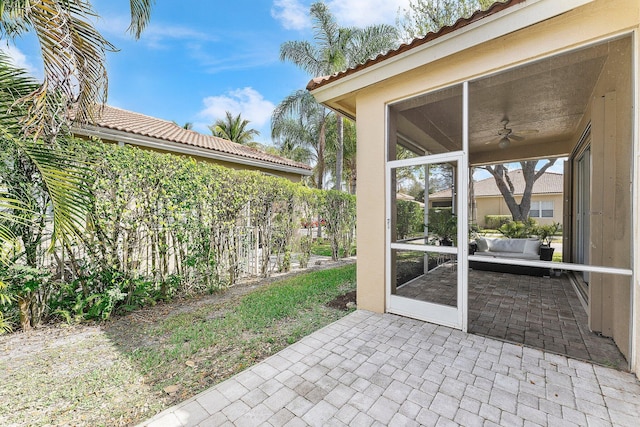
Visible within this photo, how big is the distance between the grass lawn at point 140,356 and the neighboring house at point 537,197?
19.4 ft

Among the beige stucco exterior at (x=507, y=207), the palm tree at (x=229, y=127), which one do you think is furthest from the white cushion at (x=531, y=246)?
the palm tree at (x=229, y=127)

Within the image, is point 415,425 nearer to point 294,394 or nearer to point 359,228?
point 294,394

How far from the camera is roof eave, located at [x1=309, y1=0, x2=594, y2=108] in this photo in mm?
2951

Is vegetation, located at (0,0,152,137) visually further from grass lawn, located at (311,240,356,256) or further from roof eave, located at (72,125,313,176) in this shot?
grass lawn, located at (311,240,356,256)

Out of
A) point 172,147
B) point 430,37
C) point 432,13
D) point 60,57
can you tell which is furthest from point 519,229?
point 172,147

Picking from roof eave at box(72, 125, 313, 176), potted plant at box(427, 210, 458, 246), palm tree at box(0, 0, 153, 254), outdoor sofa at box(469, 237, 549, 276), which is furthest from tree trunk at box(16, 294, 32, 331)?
outdoor sofa at box(469, 237, 549, 276)

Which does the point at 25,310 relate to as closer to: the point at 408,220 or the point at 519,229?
the point at 408,220

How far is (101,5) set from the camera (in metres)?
3.89

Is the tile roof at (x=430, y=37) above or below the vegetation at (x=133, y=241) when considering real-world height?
above

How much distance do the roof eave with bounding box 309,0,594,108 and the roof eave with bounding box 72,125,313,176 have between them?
16.7 ft

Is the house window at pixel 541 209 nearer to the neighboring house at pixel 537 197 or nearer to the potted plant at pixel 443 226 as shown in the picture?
the neighboring house at pixel 537 197

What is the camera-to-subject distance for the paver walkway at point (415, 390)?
2.22m

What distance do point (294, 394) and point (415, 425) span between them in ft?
3.58

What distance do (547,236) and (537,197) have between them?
4.29 ft
